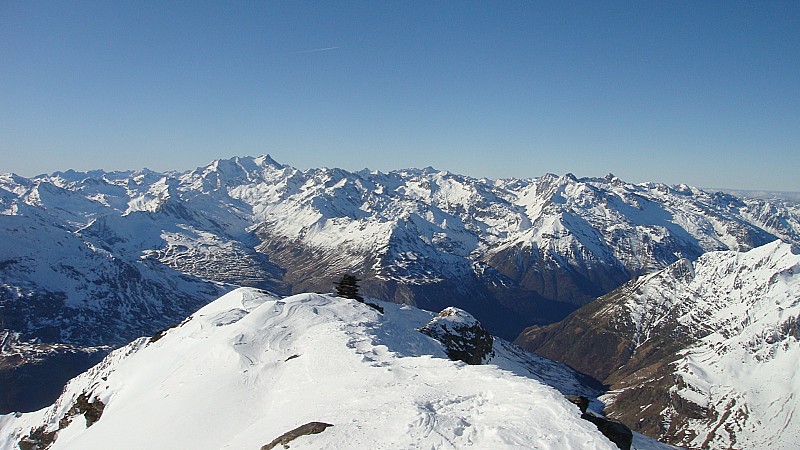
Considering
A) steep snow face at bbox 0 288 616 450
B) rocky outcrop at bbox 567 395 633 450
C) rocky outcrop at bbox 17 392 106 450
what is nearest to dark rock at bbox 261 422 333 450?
steep snow face at bbox 0 288 616 450

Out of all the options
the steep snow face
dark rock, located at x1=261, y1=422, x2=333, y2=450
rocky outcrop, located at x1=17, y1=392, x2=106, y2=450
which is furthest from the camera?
rocky outcrop, located at x1=17, y1=392, x2=106, y2=450

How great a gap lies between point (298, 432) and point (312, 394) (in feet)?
30.4

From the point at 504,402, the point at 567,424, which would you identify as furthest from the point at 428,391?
the point at 567,424

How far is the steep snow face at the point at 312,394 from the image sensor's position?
955 inches

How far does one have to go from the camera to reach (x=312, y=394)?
3544cm

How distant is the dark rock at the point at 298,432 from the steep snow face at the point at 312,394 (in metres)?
0.69

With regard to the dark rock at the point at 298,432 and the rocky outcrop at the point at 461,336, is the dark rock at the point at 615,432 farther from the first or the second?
the rocky outcrop at the point at 461,336

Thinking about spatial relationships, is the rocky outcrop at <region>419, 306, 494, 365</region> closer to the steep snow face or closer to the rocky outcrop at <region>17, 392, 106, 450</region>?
the steep snow face

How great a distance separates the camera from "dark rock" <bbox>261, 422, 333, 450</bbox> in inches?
1009

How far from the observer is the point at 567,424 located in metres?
23.5

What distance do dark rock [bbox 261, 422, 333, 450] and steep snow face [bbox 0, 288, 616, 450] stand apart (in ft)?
2.27

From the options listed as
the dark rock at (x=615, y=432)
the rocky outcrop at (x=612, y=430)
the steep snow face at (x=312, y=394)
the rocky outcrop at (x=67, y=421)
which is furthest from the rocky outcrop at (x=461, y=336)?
the rocky outcrop at (x=67, y=421)

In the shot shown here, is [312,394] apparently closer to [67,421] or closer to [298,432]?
[298,432]

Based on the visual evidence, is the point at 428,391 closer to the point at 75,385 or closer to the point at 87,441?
the point at 87,441
